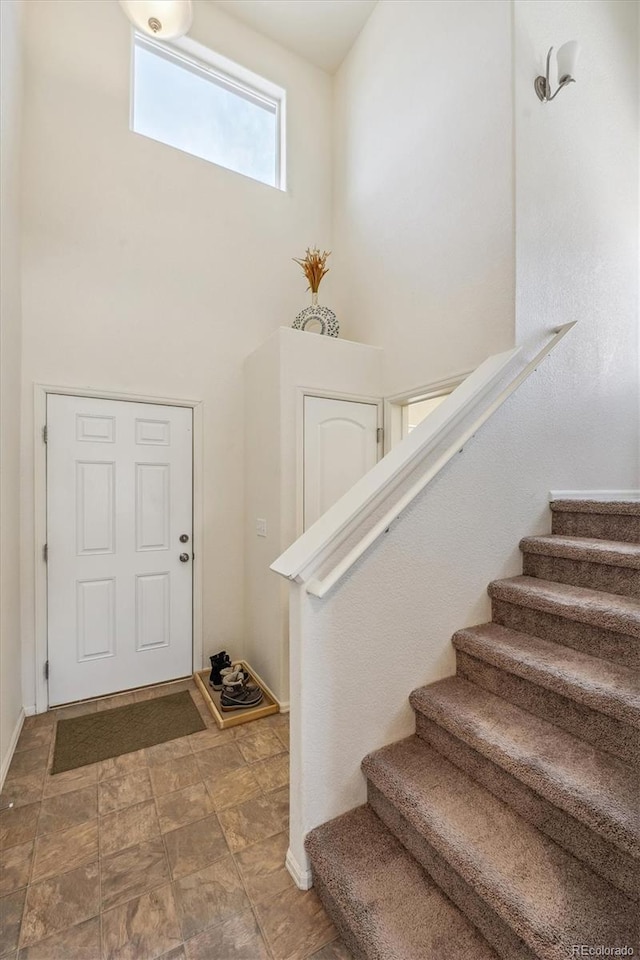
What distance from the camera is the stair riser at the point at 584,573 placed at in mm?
1562

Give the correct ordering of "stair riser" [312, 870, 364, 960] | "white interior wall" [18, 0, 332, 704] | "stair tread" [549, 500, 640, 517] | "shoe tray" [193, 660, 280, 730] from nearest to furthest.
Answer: "stair riser" [312, 870, 364, 960] → "stair tread" [549, 500, 640, 517] → "shoe tray" [193, 660, 280, 730] → "white interior wall" [18, 0, 332, 704]

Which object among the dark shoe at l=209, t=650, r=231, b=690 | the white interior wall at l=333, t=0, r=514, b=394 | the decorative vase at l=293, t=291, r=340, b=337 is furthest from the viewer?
the decorative vase at l=293, t=291, r=340, b=337

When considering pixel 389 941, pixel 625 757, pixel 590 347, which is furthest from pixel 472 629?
pixel 590 347

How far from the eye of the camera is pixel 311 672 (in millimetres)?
1366

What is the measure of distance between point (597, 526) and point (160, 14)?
325 cm

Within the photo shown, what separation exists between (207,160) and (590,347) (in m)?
3.07

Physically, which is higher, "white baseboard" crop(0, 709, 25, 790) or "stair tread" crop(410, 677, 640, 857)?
"stair tread" crop(410, 677, 640, 857)

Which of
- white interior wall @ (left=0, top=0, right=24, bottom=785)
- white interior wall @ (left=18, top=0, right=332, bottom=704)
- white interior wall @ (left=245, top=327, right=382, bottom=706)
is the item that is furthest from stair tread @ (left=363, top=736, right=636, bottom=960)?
white interior wall @ (left=18, top=0, right=332, bottom=704)

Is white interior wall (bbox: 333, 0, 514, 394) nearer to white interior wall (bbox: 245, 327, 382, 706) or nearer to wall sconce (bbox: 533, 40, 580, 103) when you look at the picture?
wall sconce (bbox: 533, 40, 580, 103)

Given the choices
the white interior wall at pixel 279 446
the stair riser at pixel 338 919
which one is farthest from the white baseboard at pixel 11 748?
the stair riser at pixel 338 919

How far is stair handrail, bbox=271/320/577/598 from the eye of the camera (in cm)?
137

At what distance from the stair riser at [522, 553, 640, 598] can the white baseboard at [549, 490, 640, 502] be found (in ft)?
1.29

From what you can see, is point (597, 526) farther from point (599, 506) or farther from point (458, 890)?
point (458, 890)

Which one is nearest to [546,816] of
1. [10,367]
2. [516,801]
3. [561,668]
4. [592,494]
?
[516,801]
